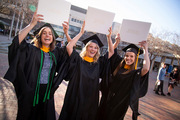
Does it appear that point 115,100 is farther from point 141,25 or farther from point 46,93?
point 141,25

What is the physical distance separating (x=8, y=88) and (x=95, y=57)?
3702mm

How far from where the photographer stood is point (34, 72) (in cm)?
211

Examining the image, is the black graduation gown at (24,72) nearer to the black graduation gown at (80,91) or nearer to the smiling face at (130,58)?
the black graduation gown at (80,91)

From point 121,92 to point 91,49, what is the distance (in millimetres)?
1275

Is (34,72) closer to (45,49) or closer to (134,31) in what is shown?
(45,49)

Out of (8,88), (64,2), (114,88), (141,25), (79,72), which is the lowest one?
(8,88)

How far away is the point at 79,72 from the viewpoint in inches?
95.7

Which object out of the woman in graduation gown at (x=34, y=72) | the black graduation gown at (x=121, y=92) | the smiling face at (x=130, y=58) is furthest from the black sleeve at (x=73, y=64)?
the smiling face at (x=130, y=58)

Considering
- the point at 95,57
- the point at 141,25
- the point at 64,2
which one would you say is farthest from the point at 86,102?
the point at 64,2

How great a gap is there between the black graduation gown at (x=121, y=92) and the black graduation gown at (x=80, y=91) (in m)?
0.35

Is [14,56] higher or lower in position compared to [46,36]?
lower

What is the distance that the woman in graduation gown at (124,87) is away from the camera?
239 cm

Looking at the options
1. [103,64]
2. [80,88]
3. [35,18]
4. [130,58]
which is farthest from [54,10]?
[130,58]

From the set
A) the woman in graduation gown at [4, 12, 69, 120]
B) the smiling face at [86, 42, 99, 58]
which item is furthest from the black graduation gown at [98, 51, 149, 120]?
the woman in graduation gown at [4, 12, 69, 120]
